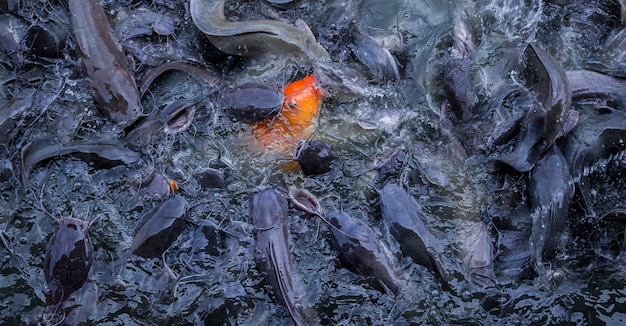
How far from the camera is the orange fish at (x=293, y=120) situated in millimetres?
3711

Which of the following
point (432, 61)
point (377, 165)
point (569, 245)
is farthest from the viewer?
point (432, 61)

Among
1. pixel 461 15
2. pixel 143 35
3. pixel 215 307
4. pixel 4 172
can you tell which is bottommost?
pixel 215 307

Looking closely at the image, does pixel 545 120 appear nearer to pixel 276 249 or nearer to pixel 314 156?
pixel 314 156

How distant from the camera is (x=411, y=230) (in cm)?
326

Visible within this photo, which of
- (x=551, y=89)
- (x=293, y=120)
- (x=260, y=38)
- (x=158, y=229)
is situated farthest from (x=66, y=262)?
(x=551, y=89)

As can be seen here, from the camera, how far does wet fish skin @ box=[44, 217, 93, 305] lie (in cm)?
312

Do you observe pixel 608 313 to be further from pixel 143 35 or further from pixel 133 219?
pixel 143 35

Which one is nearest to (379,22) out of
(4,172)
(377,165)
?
(377,165)

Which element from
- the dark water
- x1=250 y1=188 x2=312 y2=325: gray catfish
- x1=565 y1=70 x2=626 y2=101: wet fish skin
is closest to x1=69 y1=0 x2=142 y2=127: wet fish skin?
the dark water

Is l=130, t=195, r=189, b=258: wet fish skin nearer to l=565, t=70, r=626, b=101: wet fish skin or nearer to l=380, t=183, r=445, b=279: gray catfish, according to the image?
l=380, t=183, r=445, b=279: gray catfish

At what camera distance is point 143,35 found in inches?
161

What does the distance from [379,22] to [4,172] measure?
2.66 metres

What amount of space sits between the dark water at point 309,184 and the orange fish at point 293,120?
0.26 ft

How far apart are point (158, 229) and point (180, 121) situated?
0.78 meters
